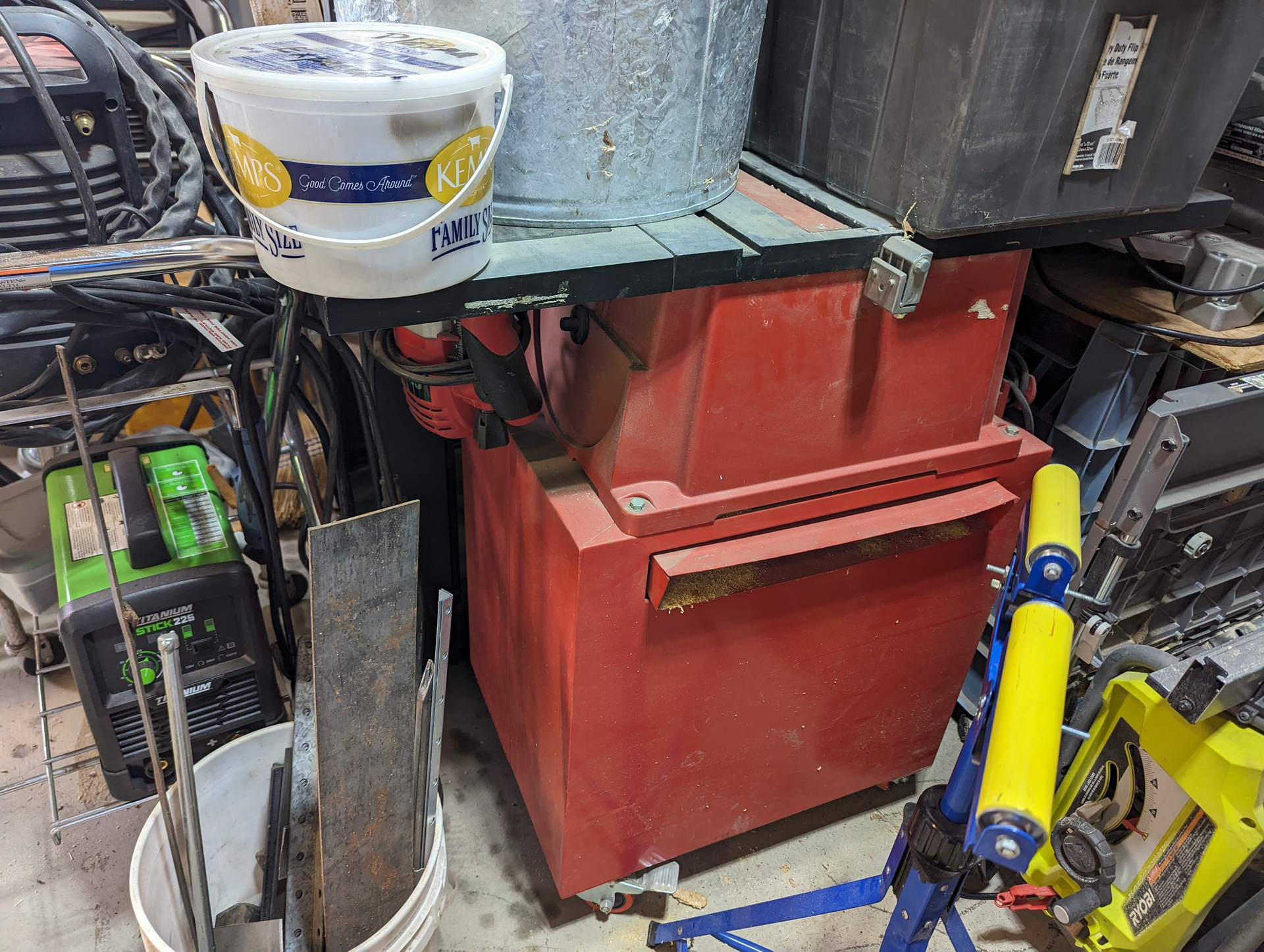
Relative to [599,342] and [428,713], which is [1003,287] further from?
[428,713]

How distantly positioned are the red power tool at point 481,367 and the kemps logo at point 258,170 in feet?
0.97

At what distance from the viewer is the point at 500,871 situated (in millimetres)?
1393

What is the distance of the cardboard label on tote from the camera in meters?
0.80

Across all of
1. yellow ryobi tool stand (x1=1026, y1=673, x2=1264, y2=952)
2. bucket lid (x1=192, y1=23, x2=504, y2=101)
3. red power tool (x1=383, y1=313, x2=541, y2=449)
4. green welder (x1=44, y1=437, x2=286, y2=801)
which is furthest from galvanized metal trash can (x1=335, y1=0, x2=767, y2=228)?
yellow ryobi tool stand (x1=1026, y1=673, x2=1264, y2=952)

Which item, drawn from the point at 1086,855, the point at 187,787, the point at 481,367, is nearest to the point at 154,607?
the point at 187,787

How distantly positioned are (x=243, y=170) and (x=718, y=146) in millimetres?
481

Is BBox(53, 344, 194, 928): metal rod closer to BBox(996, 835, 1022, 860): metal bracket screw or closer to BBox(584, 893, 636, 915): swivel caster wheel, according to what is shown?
BBox(584, 893, 636, 915): swivel caster wheel

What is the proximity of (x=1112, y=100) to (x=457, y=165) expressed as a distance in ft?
2.31

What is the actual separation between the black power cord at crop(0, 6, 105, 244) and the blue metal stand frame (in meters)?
1.09

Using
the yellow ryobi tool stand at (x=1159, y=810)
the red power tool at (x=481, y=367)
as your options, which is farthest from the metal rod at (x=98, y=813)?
the yellow ryobi tool stand at (x=1159, y=810)

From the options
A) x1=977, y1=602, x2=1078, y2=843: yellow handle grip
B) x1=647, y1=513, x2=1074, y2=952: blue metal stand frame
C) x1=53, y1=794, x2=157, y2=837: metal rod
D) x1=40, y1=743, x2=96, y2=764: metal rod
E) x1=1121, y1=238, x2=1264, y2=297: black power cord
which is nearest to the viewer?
x1=977, y1=602, x2=1078, y2=843: yellow handle grip

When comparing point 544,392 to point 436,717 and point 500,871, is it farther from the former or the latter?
point 500,871

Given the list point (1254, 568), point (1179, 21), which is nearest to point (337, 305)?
point (1179, 21)

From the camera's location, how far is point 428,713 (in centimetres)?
107
